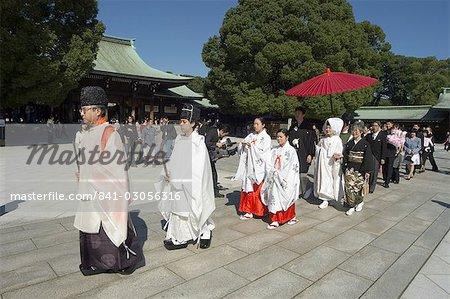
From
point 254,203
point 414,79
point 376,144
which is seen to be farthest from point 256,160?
point 414,79

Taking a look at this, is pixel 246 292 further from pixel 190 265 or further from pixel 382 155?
pixel 382 155

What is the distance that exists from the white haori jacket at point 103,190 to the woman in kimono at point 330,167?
4.18 meters

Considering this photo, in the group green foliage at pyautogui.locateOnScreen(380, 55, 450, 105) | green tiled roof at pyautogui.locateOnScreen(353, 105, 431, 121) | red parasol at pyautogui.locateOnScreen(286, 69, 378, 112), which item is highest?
green foliage at pyautogui.locateOnScreen(380, 55, 450, 105)

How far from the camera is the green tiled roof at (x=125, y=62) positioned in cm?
2334

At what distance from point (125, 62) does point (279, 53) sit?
13.0 metres

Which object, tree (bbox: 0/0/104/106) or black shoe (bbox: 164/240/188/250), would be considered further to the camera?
tree (bbox: 0/0/104/106)

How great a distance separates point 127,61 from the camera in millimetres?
26125

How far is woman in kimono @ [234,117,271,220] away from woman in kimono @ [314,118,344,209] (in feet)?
4.93

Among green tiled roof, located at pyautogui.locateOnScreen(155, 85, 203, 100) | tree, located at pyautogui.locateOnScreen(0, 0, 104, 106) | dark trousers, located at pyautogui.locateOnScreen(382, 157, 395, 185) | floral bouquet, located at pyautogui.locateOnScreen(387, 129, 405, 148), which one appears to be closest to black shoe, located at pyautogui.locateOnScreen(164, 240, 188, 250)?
dark trousers, located at pyautogui.locateOnScreen(382, 157, 395, 185)

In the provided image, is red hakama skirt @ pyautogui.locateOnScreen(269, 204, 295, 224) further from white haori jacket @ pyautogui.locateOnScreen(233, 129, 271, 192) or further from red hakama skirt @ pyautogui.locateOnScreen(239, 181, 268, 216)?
white haori jacket @ pyautogui.locateOnScreen(233, 129, 271, 192)

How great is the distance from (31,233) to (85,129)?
2.27m

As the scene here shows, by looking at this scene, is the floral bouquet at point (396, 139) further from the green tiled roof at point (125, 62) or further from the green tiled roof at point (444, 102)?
the green tiled roof at point (444, 102)

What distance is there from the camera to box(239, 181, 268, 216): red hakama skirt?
5105 mm

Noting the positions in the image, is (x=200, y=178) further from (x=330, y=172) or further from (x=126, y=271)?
(x=330, y=172)
